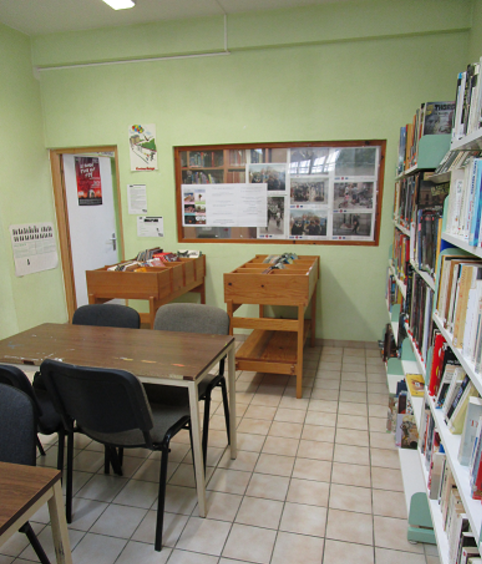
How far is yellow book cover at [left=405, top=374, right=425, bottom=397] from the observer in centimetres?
213

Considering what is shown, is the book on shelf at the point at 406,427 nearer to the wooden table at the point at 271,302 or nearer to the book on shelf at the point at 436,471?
the book on shelf at the point at 436,471

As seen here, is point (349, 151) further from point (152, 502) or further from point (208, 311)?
point (152, 502)

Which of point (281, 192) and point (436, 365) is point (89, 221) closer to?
point (281, 192)

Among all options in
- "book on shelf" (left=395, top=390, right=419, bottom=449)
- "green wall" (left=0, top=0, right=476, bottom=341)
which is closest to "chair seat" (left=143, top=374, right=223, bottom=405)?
"book on shelf" (left=395, top=390, right=419, bottom=449)

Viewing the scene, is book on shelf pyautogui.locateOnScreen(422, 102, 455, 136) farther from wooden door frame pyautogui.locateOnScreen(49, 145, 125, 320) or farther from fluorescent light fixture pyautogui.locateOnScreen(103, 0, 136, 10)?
wooden door frame pyautogui.locateOnScreen(49, 145, 125, 320)

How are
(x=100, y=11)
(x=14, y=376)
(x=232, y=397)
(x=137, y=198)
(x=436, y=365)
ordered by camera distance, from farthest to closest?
(x=137, y=198) < (x=100, y=11) < (x=232, y=397) < (x=14, y=376) < (x=436, y=365)

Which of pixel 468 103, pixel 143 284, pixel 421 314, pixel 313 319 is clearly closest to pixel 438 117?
pixel 468 103

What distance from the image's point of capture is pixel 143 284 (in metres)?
3.58

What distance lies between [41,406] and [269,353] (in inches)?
72.5

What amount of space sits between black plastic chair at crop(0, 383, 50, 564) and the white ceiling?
357cm

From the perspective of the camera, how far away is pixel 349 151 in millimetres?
3959

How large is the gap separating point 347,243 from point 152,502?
9.77 ft

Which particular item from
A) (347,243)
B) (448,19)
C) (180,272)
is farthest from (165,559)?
(448,19)

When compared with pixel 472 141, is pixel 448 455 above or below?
below
